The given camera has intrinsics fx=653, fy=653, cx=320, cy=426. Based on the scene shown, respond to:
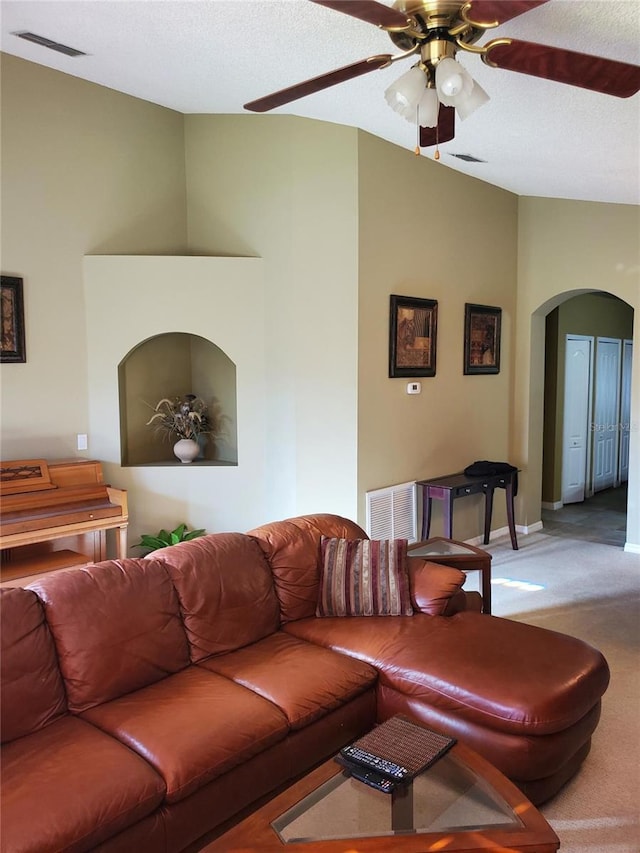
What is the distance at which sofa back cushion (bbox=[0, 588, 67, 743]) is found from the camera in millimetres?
2068

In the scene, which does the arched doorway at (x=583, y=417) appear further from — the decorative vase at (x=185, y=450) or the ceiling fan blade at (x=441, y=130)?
the ceiling fan blade at (x=441, y=130)

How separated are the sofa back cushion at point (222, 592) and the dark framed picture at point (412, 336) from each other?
7.63 feet

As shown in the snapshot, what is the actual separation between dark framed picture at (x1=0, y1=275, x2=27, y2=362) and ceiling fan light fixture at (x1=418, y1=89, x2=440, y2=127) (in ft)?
9.62

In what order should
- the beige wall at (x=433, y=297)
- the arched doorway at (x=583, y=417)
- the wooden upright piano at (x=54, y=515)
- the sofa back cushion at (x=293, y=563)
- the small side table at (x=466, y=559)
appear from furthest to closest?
the arched doorway at (x=583, y=417)
the beige wall at (x=433, y=297)
the wooden upright piano at (x=54, y=515)
the small side table at (x=466, y=559)
the sofa back cushion at (x=293, y=563)

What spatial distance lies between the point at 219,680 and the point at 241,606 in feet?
1.30

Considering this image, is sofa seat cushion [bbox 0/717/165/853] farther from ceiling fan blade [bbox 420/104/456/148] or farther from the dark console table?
the dark console table

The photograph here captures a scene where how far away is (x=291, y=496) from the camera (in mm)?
4781

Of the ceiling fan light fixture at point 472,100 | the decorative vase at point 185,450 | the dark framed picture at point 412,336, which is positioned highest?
the ceiling fan light fixture at point 472,100

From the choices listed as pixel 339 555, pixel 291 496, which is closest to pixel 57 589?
pixel 339 555

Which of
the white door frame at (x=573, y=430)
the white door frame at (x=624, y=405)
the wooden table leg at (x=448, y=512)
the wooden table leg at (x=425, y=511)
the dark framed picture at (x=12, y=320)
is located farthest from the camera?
the white door frame at (x=624, y=405)

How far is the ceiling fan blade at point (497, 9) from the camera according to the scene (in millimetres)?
1863

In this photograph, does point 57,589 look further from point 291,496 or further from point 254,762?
point 291,496

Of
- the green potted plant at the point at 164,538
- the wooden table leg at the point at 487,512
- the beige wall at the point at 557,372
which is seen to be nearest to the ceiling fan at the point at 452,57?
the green potted plant at the point at 164,538

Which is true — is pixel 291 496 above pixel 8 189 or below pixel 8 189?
below
